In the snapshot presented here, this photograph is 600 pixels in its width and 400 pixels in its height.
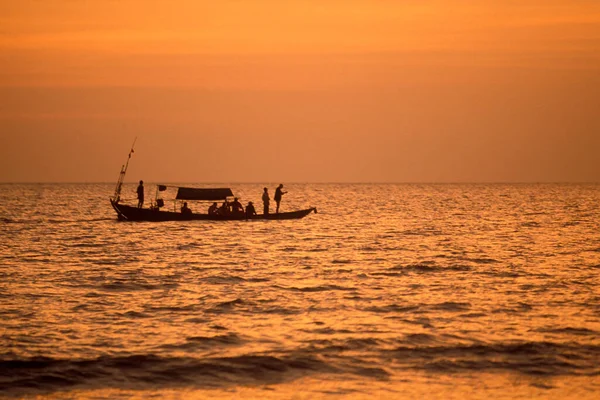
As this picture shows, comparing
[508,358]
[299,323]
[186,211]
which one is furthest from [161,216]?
[508,358]

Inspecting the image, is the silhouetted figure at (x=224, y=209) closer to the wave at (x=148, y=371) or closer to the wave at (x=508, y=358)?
the wave at (x=508, y=358)

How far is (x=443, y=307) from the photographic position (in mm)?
22438

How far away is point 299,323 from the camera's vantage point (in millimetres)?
20141

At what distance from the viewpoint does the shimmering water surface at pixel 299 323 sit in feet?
49.1

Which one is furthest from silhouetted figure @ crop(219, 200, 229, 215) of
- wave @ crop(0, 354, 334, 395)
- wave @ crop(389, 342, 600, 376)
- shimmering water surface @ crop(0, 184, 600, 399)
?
wave @ crop(0, 354, 334, 395)

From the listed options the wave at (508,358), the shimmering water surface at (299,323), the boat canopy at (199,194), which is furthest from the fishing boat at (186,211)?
the wave at (508,358)

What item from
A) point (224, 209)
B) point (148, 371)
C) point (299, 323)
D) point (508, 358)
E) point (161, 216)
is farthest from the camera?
point (161, 216)

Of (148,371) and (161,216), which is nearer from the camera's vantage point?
(148,371)

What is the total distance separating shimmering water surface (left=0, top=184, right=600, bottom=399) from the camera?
14969mm

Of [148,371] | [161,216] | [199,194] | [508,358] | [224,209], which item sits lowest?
[148,371]

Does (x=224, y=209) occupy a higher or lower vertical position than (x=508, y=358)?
higher

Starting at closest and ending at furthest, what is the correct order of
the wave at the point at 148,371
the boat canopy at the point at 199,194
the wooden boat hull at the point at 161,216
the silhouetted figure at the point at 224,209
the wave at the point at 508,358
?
the wave at the point at 148,371 → the wave at the point at 508,358 → the boat canopy at the point at 199,194 → the wooden boat hull at the point at 161,216 → the silhouetted figure at the point at 224,209

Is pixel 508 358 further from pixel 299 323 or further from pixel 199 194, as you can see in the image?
pixel 199 194

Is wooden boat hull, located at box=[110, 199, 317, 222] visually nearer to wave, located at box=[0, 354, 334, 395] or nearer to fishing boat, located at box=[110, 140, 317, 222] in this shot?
fishing boat, located at box=[110, 140, 317, 222]
